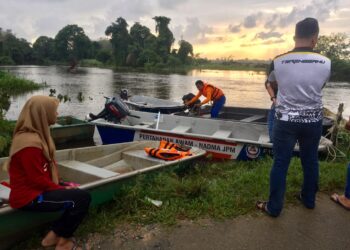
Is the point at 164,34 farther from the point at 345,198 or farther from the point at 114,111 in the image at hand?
the point at 345,198

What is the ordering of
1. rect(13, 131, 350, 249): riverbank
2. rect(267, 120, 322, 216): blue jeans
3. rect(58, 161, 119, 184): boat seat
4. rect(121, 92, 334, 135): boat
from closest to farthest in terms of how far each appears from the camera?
rect(267, 120, 322, 216): blue jeans < rect(13, 131, 350, 249): riverbank < rect(58, 161, 119, 184): boat seat < rect(121, 92, 334, 135): boat

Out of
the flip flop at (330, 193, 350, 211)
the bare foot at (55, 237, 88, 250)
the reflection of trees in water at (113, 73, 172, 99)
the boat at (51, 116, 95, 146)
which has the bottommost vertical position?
the reflection of trees in water at (113, 73, 172, 99)

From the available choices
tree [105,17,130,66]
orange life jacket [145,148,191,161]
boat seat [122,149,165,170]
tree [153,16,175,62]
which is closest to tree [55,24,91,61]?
tree [105,17,130,66]

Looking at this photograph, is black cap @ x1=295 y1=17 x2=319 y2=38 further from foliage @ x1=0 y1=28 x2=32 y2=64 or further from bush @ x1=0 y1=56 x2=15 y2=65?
foliage @ x1=0 y1=28 x2=32 y2=64

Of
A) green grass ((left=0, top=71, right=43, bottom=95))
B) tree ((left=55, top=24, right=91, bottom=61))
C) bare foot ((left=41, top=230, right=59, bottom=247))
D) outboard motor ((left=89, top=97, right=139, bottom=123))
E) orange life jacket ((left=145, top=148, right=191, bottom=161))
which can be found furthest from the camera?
tree ((left=55, top=24, right=91, bottom=61))

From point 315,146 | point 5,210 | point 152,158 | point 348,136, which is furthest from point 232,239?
point 348,136

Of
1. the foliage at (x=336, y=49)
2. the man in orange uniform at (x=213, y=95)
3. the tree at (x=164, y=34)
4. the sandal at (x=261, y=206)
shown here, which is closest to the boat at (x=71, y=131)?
the man in orange uniform at (x=213, y=95)

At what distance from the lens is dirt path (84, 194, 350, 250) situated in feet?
11.1

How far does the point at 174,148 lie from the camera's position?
20.0 ft

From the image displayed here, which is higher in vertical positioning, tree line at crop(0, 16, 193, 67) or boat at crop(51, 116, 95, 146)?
tree line at crop(0, 16, 193, 67)

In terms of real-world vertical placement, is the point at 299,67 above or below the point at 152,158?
above

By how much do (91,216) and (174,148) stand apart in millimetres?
2481

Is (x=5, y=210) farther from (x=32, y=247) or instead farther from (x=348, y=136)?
(x=348, y=136)

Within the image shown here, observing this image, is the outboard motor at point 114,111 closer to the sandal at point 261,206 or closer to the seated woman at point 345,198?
the sandal at point 261,206
